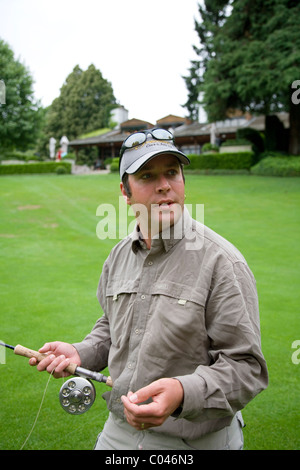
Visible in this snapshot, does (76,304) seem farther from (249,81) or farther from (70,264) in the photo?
(249,81)

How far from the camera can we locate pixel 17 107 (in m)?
37.6

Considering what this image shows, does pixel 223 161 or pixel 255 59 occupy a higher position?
pixel 255 59

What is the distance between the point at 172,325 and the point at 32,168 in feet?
123

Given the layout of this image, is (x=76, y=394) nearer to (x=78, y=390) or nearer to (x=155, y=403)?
(x=78, y=390)

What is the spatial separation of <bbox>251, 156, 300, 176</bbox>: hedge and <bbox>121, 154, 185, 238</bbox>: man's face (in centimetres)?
2326

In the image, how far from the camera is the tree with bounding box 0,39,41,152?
1443 inches

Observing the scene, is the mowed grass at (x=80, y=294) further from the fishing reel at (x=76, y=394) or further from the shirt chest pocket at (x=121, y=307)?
the shirt chest pocket at (x=121, y=307)

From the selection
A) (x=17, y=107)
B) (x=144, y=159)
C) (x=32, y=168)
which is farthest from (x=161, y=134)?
(x=17, y=107)

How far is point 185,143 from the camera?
4600cm

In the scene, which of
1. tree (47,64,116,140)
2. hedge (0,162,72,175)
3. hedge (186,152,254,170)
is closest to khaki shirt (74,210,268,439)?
hedge (186,152,254,170)

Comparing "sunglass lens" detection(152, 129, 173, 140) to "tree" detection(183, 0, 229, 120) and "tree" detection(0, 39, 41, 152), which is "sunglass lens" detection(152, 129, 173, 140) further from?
"tree" detection(0, 39, 41, 152)

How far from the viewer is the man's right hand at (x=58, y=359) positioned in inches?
81.7

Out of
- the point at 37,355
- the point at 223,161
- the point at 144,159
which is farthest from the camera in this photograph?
the point at 223,161

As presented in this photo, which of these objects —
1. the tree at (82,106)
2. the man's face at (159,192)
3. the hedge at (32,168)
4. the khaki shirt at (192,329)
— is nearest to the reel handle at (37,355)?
the khaki shirt at (192,329)
